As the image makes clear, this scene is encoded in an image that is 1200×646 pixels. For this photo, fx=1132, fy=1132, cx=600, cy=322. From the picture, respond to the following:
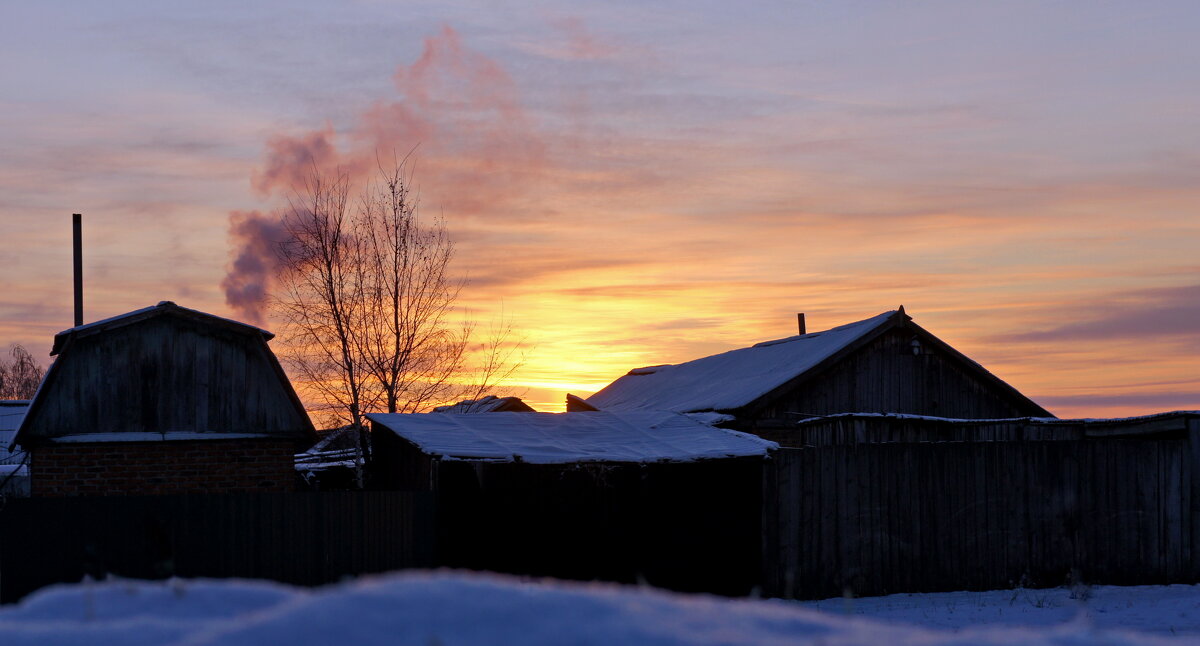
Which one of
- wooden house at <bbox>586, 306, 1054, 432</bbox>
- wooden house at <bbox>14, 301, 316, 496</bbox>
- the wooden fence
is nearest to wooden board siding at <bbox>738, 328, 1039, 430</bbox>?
wooden house at <bbox>586, 306, 1054, 432</bbox>

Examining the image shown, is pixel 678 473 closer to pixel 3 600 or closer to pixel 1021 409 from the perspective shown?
pixel 3 600

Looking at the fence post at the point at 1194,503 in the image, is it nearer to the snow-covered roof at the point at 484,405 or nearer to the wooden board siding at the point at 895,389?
the wooden board siding at the point at 895,389

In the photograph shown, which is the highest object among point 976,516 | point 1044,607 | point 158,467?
point 158,467

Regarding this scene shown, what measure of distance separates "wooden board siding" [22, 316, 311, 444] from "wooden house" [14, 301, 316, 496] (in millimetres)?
18

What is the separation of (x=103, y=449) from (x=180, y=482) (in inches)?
54.9

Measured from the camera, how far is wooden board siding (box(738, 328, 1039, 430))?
84.6ft

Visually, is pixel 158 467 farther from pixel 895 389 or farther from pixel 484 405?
pixel 895 389

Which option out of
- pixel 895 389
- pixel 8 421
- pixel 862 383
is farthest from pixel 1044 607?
pixel 8 421

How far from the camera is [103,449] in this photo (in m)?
19.5

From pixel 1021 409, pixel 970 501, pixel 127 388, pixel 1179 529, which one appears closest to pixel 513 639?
pixel 970 501

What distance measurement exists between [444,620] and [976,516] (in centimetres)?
1548

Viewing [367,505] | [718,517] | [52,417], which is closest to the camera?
[367,505]

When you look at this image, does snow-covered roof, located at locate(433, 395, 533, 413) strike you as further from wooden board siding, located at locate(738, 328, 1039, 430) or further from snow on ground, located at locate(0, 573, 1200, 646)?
snow on ground, located at locate(0, 573, 1200, 646)

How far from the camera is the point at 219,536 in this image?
14594mm
